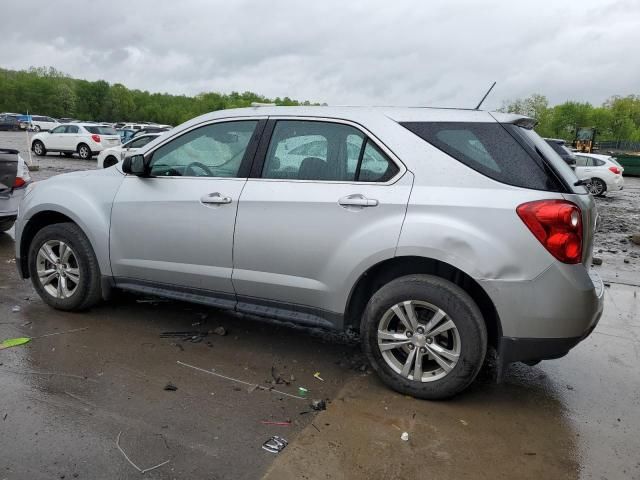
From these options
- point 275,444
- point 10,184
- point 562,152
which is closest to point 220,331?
point 275,444

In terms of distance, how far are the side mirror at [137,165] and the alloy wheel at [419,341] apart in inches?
88.6

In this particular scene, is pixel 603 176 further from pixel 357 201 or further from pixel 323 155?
pixel 357 201

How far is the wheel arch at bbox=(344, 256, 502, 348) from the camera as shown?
11.3 ft

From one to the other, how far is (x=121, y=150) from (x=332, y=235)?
17.7 m

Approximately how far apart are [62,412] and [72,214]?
1940mm

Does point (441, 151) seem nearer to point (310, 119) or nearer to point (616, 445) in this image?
point (310, 119)

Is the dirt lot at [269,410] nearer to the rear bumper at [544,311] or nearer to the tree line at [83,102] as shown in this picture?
the rear bumper at [544,311]

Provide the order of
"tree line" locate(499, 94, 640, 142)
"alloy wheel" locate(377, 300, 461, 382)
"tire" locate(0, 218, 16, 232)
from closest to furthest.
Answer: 1. "alloy wheel" locate(377, 300, 461, 382)
2. "tire" locate(0, 218, 16, 232)
3. "tree line" locate(499, 94, 640, 142)

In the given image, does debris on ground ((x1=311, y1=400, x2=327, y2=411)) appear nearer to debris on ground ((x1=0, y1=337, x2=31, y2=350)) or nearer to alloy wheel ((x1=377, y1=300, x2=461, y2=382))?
alloy wheel ((x1=377, y1=300, x2=461, y2=382))

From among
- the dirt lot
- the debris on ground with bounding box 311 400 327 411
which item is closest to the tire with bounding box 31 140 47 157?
the dirt lot

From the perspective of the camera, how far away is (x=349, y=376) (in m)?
3.87

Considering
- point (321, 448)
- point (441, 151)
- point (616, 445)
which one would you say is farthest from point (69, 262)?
point (616, 445)

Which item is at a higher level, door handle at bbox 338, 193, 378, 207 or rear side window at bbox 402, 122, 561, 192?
rear side window at bbox 402, 122, 561, 192

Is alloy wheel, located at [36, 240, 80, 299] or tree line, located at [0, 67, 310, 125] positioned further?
tree line, located at [0, 67, 310, 125]
